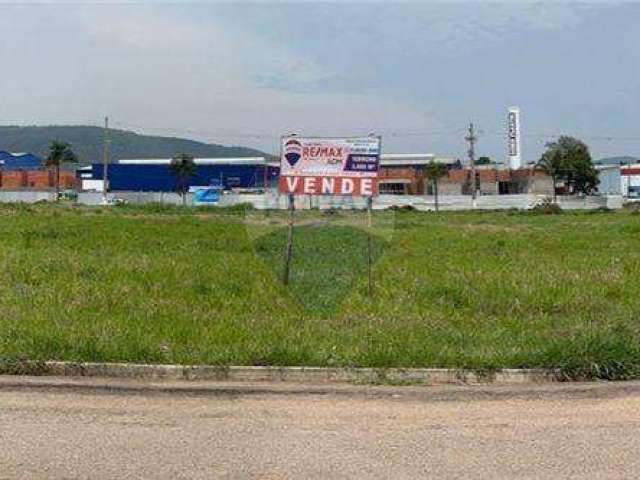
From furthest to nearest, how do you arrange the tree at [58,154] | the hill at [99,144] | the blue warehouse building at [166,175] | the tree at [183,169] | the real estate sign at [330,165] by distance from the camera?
1. the hill at [99,144]
2. the blue warehouse building at [166,175]
3. the tree at [183,169]
4. the tree at [58,154]
5. the real estate sign at [330,165]

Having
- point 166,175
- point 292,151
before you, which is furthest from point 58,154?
point 292,151

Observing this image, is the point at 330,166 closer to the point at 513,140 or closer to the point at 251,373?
the point at 251,373

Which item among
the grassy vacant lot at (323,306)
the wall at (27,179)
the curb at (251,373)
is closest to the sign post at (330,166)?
the grassy vacant lot at (323,306)

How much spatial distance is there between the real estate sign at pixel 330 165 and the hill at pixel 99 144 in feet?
497

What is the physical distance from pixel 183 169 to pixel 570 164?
47.9m

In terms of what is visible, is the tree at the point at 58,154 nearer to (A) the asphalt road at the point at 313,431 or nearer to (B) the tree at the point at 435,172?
(B) the tree at the point at 435,172

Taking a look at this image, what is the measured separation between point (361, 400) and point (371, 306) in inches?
161

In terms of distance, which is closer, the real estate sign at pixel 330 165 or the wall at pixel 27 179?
the real estate sign at pixel 330 165

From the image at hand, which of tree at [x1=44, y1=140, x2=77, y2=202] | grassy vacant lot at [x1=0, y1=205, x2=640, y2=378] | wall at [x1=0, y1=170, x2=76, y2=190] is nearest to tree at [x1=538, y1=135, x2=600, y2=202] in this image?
tree at [x1=44, y1=140, x2=77, y2=202]

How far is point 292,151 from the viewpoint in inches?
417

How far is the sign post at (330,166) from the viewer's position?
1042 centimetres

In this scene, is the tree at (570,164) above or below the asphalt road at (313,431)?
above

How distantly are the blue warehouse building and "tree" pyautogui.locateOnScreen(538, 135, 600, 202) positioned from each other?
132 feet

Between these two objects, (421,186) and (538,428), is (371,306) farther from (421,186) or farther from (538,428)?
(421,186)
